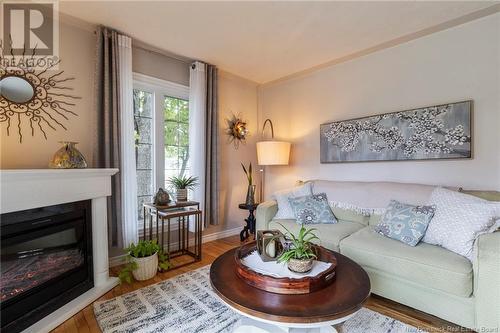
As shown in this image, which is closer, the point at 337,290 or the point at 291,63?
the point at 337,290

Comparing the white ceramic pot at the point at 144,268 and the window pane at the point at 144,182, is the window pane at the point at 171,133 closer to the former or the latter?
the window pane at the point at 144,182

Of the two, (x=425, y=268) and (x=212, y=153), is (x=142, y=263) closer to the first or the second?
(x=212, y=153)

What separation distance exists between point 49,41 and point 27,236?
67.8 inches

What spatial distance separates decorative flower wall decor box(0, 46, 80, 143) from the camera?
1.99 meters

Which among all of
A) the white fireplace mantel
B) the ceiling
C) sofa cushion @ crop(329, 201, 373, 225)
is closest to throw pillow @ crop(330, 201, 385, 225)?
sofa cushion @ crop(329, 201, 373, 225)

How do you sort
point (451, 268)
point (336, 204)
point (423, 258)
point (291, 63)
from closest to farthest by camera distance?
point (451, 268), point (423, 258), point (336, 204), point (291, 63)

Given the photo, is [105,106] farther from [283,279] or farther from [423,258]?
[423,258]

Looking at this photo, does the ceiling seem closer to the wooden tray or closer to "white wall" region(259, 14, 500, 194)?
"white wall" region(259, 14, 500, 194)

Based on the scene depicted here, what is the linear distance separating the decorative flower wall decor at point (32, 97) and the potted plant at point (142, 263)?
4.36ft


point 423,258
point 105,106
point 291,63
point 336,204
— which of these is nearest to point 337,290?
point 423,258

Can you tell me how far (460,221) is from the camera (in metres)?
1.77

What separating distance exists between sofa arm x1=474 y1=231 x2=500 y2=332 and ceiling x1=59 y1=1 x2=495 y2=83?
6.38ft

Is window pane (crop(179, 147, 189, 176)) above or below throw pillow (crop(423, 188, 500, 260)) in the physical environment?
above

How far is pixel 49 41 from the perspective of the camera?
221 cm
